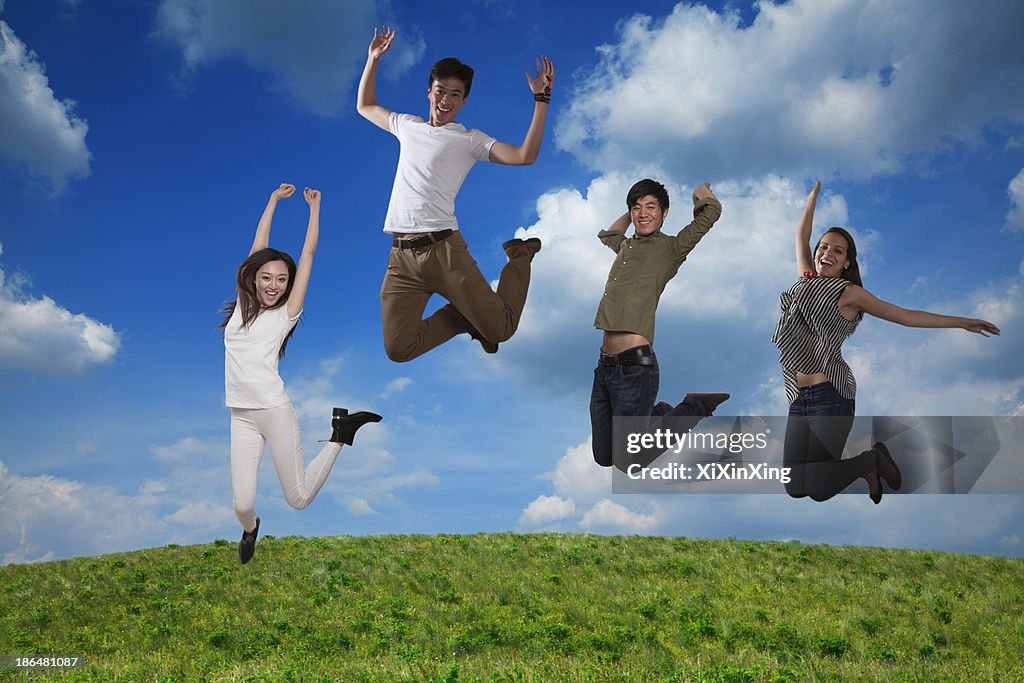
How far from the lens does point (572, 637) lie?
16641 millimetres

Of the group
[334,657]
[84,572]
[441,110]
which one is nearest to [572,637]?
[334,657]

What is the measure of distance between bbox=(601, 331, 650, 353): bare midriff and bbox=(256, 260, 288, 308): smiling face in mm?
3227

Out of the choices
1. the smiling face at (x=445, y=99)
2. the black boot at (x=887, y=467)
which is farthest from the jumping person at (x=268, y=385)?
the black boot at (x=887, y=467)

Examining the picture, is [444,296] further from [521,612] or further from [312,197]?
[521,612]

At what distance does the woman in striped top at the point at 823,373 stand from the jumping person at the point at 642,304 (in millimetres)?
790

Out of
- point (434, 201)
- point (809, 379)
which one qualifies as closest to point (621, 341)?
point (809, 379)

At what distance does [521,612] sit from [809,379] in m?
12.4

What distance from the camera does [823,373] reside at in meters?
7.42

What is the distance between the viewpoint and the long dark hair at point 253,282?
6.98m

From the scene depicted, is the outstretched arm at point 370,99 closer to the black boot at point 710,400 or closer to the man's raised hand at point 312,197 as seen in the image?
the man's raised hand at point 312,197

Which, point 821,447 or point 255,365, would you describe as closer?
point 255,365

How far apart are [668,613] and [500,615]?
3989mm

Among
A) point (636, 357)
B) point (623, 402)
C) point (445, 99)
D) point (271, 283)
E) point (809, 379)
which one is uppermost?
point (445, 99)

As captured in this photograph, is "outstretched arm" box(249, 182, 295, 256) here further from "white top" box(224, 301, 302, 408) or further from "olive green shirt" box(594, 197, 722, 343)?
"olive green shirt" box(594, 197, 722, 343)
